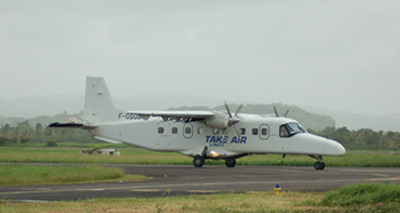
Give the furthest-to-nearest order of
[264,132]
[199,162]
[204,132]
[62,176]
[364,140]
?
[364,140], [204,132], [199,162], [264,132], [62,176]

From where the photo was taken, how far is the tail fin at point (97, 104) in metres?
34.8

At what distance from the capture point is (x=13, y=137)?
196ft

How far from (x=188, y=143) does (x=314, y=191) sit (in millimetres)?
16690

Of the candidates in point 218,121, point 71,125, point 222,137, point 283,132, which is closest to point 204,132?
point 222,137

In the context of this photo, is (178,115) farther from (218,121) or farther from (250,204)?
(250,204)

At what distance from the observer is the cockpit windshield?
29.1 meters

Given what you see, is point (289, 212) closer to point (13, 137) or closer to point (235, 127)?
point (235, 127)

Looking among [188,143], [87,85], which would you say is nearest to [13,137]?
[87,85]

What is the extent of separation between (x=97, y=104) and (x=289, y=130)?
14.6 meters

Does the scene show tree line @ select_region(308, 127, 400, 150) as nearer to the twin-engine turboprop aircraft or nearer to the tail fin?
the twin-engine turboprop aircraft

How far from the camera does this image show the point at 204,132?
31344 millimetres

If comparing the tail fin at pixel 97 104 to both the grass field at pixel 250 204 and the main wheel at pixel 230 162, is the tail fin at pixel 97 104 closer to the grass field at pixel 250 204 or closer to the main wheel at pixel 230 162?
the main wheel at pixel 230 162

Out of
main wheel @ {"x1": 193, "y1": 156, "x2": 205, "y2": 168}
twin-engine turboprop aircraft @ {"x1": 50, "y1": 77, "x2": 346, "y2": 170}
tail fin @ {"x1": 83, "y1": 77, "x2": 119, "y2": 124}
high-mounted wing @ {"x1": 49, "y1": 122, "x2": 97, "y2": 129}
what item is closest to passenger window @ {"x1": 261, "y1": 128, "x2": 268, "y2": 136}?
twin-engine turboprop aircraft @ {"x1": 50, "y1": 77, "x2": 346, "y2": 170}

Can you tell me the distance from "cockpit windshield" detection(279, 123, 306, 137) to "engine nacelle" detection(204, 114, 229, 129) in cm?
349
